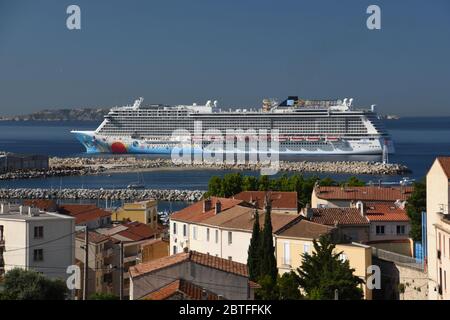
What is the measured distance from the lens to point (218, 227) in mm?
11766

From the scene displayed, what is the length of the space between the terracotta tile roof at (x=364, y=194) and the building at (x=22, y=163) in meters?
32.7

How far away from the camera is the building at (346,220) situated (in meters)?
11.7

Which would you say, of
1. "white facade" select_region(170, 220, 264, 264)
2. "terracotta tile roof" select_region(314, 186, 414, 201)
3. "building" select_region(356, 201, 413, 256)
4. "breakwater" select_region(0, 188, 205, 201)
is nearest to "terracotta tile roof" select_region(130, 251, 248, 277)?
"white facade" select_region(170, 220, 264, 264)

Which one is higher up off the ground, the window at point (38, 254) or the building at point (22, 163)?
the building at point (22, 163)

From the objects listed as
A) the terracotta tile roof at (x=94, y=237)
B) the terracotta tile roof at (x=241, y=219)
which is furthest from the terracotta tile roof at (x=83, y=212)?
the terracotta tile roof at (x=241, y=219)

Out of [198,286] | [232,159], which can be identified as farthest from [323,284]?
[232,159]

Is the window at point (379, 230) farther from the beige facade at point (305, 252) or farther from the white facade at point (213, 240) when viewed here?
the beige facade at point (305, 252)

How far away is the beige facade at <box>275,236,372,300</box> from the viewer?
360 inches

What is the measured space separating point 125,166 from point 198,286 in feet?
142

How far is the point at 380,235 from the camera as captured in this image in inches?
488

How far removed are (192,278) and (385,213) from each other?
6573 mm

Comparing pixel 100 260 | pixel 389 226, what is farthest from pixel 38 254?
pixel 389 226

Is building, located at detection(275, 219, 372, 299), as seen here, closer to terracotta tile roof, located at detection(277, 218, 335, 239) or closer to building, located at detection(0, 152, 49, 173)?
terracotta tile roof, located at detection(277, 218, 335, 239)

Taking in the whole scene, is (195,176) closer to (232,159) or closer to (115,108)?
(232,159)
